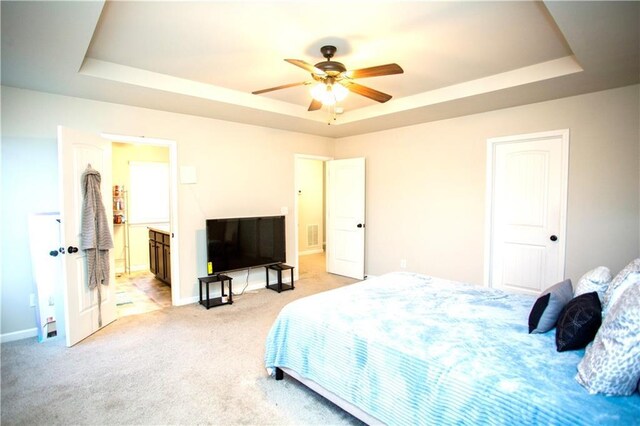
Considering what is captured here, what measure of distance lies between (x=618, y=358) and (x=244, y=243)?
13.1 feet

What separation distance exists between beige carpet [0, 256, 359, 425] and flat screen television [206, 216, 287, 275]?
34.9 inches

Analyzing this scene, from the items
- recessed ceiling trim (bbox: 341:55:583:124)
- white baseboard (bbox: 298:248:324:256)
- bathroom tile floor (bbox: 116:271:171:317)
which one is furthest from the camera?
white baseboard (bbox: 298:248:324:256)

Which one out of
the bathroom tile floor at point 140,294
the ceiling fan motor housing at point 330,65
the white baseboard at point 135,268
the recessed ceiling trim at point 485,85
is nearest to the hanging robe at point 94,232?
the bathroom tile floor at point 140,294

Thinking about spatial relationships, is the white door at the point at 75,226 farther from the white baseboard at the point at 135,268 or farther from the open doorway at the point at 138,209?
the white baseboard at the point at 135,268

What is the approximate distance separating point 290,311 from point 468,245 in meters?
3.02

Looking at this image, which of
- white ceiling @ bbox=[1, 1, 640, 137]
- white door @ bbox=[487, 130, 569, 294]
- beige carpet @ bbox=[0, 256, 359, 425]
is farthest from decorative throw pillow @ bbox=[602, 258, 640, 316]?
white door @ bbox=[487, 130, 569, 294]

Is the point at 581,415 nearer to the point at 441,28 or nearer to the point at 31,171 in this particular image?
the point at 441,28

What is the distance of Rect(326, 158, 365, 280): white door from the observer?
5.62 metres

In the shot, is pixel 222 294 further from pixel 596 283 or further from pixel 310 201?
pixel 310 201

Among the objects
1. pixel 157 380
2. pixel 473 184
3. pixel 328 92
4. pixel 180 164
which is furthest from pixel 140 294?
pixel 473 184

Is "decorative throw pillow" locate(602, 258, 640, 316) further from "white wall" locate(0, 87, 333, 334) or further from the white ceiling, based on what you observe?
"white wall" locate(0, 87, 333, 334)

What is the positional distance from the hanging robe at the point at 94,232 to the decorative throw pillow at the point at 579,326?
386 centimetres

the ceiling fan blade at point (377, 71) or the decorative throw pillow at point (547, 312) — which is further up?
the ceiling fan blade at point (377, 71)

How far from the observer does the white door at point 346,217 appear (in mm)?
5617
